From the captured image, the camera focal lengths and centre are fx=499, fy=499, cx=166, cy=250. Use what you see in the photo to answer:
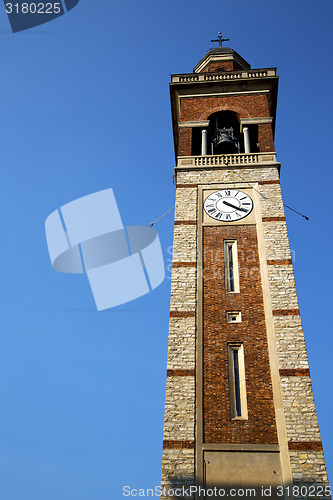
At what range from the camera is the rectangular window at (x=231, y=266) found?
19562 millimetres

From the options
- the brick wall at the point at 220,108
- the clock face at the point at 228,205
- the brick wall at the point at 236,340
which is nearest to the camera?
the brick wall at the point at 236,340

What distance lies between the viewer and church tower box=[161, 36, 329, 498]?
14.8 m

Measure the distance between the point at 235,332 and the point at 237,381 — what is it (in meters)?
1.85

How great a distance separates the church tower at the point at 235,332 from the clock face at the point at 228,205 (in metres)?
0.04

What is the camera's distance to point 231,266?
20250 mm

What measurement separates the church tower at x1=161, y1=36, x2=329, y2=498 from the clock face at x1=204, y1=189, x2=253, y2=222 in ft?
0.15

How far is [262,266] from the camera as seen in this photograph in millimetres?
19750

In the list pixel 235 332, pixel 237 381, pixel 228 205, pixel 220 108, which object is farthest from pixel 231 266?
pixel 220 108

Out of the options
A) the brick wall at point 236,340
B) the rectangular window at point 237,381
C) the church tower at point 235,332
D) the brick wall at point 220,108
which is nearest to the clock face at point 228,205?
the church tower at point 235,332

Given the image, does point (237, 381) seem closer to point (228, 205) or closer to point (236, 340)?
point (236, 340)

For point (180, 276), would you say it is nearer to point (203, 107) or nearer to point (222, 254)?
point (222, 254)

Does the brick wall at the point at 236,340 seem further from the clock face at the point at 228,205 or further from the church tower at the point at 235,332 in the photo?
the clock face at the point at 228,205

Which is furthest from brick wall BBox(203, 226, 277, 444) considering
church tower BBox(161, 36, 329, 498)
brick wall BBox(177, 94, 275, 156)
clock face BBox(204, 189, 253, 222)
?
brick wall BBox(177, 94, 275, 156)

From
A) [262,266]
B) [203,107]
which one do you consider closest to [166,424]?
[262,266]
